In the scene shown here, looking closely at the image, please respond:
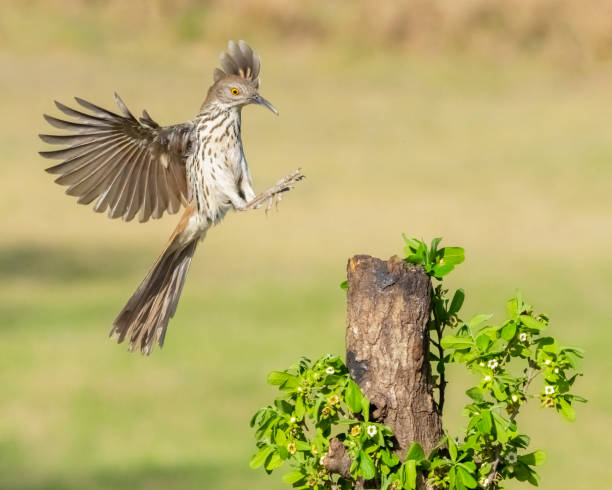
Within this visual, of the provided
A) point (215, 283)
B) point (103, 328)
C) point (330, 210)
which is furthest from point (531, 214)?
point (103, 328)

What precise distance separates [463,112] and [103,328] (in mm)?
10752

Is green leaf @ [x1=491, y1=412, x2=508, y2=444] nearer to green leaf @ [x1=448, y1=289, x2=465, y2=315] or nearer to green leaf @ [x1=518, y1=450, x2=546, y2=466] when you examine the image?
green leaf @ [x1=518, y1=450, x2=546, y2=466]

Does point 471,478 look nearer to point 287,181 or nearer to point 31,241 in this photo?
point 287,181

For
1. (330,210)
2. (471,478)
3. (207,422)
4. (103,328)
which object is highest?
(330,210)

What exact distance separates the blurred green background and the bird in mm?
8321

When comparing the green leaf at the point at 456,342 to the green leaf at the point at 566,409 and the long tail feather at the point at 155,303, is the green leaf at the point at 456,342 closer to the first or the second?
the green leaf at the point at 566,409

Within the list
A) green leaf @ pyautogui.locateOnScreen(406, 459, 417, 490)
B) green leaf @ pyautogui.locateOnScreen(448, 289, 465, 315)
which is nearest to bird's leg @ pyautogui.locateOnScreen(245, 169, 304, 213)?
green leaf @ pyautogui.locateOnScreen(448, 289, 465, 315)

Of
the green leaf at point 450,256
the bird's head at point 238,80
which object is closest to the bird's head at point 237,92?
the bird's head at point 238,80

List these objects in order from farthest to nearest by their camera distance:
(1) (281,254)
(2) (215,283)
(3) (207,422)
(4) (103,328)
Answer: (1) (281,254), (2) (215,283), (4) (103,328), (3) (207,422)

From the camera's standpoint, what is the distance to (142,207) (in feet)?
15.2

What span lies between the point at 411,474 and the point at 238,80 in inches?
70.7

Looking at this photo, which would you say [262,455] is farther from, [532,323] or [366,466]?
[532,323]

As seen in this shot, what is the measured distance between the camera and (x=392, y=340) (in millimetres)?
3479

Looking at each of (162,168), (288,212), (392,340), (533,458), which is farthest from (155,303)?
(288,212)
